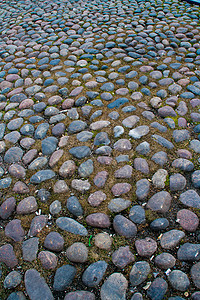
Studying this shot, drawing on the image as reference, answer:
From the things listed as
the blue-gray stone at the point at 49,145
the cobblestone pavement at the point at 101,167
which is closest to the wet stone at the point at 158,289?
the cobblestone pavement at the point at 101,167

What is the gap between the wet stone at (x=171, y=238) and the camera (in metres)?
1.60

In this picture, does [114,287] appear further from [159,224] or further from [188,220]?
[188,220]

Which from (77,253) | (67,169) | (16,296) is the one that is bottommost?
(16,296)

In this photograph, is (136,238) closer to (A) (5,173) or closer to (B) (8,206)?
(B) (8,206)

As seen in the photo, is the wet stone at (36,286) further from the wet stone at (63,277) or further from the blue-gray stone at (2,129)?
the blue-gray stone at (2,129)

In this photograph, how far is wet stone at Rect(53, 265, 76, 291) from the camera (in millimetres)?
1476

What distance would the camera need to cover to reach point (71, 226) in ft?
5.65

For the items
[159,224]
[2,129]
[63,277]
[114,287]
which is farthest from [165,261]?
[2,129]

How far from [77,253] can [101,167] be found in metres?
0.74

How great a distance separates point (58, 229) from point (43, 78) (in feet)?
6.88

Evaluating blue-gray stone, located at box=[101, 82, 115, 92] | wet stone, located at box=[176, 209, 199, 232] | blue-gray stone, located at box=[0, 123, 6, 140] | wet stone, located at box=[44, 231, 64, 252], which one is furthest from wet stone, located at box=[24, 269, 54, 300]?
blue-gray stone, located at box=[101, 82, 115, 92]

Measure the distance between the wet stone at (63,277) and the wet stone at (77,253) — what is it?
2.2 inches

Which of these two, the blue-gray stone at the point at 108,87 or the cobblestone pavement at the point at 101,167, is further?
the blue-gray stone at the point at 108,87

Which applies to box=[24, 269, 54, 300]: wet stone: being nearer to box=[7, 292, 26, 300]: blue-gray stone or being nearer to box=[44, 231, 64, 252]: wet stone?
box=[7, 292, 26, 300]: blue-gray stone
